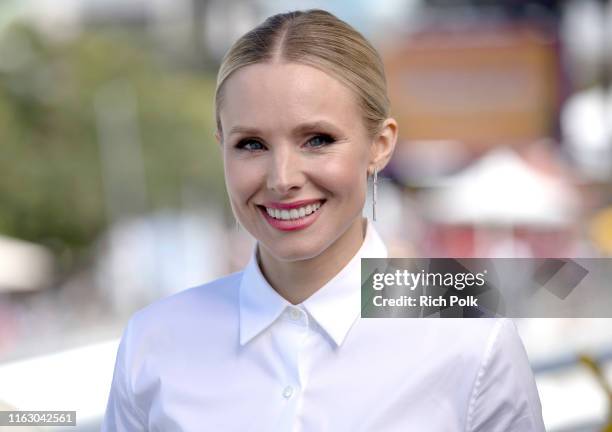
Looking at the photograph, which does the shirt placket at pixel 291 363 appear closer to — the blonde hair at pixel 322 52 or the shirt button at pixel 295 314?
the shirt button at pixel 295 314

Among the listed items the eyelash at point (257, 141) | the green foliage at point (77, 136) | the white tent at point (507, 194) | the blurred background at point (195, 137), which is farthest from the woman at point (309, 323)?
the green foliage at point (77, 136)

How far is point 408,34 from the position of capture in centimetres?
2545

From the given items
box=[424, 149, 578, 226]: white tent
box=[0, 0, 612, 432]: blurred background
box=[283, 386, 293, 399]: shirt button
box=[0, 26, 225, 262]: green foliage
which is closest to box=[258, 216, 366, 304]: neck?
box=[283, 386, 293, 399]: shirt button

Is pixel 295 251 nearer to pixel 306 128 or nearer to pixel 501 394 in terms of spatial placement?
pixel 306 128

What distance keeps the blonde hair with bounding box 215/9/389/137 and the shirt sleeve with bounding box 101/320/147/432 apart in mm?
336

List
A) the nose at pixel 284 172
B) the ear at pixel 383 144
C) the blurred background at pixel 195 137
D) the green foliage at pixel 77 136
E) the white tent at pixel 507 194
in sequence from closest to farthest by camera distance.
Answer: the nose at pixel 284 172 < the ear at pixel 383 144 < the white tent at pixel 507 194 < the blurred background at pixel 195 137 < the green foliage at pixel 77 136

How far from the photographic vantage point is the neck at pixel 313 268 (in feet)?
4.65

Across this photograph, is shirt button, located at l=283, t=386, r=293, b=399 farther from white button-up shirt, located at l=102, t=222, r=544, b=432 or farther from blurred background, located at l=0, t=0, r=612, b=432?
blurred background, located at l=0, t=0, r=612, b=432

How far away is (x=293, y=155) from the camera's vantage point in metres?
1.31

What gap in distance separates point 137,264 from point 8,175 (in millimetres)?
3926

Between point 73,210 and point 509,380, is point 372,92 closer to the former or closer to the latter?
point 509,380

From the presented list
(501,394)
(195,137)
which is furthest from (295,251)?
(195,137)

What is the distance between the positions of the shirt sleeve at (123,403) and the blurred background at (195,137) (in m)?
12.9

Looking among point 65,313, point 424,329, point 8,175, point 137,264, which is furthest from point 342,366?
point 8,175
